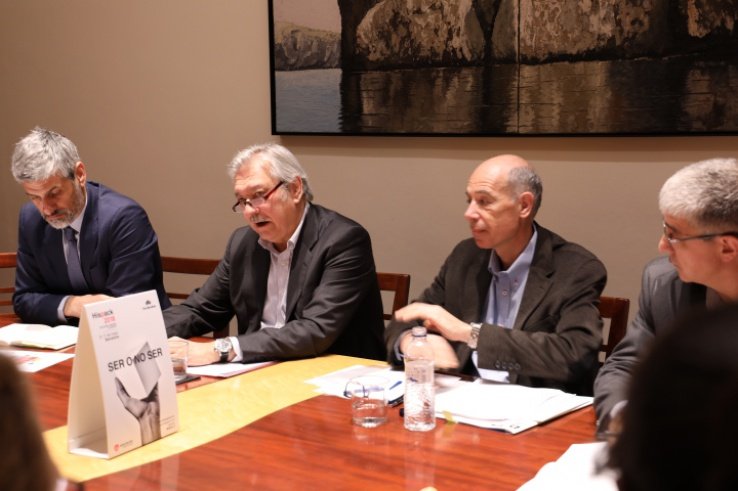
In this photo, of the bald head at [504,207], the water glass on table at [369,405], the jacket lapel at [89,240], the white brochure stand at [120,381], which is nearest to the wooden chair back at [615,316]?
the bald head at [504,207]

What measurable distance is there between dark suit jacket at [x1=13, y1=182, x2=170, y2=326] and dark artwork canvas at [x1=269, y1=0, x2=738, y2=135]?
3.98 ft

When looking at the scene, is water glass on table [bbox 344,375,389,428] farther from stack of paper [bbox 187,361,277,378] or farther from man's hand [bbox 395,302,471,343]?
stack of paper [bbox 187,361,277,378]

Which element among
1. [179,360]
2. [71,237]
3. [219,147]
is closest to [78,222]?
[71,237]

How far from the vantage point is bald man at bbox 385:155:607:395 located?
8.41ft

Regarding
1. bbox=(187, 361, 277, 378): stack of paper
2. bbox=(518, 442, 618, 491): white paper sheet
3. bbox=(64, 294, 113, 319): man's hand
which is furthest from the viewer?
bbox=(64, 294, 113, 319): man's hand

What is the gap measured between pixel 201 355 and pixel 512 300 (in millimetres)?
1018

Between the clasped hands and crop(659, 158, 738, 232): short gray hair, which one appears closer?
crop(659, 158, 738, 232): short gray hair

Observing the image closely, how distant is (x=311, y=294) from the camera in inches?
123

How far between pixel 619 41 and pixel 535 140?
543mm

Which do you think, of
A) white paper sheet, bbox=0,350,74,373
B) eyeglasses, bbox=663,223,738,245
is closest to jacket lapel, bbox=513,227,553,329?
eyeglasses, bbox=663,223,738,245

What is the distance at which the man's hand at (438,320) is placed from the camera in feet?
8.57

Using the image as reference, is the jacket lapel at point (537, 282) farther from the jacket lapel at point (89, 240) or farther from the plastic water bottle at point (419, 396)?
the jacket lapel at point (89, 240)

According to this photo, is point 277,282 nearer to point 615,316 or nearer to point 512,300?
point 512,300

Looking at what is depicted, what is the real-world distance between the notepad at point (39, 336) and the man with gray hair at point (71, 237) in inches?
6.3
